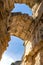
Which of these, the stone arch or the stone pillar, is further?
the stone arch

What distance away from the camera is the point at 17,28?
14.4 meters

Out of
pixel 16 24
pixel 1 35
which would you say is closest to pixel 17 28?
pixel 16 24

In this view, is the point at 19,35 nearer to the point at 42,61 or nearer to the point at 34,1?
the point at 34,1

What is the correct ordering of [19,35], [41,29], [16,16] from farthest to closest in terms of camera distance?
[19,35]
[16,16]
[41,29]

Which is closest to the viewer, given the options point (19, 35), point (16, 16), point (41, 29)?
point (41, 29)

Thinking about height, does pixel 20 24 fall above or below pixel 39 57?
above

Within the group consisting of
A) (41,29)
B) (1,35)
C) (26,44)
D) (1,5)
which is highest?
(1,5)

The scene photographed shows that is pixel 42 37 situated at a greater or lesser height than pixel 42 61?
greater

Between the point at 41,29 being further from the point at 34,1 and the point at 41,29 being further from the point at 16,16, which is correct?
the point at 34,1

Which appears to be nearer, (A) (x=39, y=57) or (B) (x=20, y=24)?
(A) (x=39, y=57)

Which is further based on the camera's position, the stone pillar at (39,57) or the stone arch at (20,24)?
the stone arch at (20,24)

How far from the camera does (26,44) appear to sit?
14.7m

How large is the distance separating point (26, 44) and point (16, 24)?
1.58 meters

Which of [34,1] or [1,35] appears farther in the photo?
[34,1]
